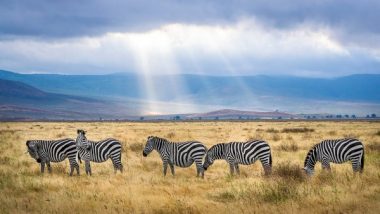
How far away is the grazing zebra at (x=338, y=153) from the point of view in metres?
17.9

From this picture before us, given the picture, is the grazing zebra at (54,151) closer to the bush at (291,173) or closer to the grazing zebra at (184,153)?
the grazing zebra at (184,153)

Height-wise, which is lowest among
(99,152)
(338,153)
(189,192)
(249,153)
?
(189,192)

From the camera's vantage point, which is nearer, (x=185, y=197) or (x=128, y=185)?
(x=185, y=197)

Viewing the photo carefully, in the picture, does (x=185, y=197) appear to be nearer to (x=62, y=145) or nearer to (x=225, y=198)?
(x=225, y=198)

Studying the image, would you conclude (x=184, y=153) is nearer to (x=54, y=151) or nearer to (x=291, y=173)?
(x=291, y=173)

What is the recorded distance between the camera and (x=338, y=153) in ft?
59.1

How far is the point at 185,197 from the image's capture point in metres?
14.0

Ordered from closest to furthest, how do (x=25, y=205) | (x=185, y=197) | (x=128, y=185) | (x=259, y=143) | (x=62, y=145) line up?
1. (x=25, y=205)
2. (x=185, y=197)
3. (x=128, y=185)
4. (x=259, y=143)
5. (x=62, y=145)

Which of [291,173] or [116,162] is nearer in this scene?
[291,173]

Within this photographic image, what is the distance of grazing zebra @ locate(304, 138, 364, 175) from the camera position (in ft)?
58.6

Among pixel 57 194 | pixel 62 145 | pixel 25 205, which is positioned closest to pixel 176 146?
pixel 62 145

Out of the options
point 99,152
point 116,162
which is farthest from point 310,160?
point 99,152

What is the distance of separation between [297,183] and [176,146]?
5349 millimetres

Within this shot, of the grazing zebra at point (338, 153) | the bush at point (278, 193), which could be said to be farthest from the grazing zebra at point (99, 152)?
the bush at point (278, 193)
